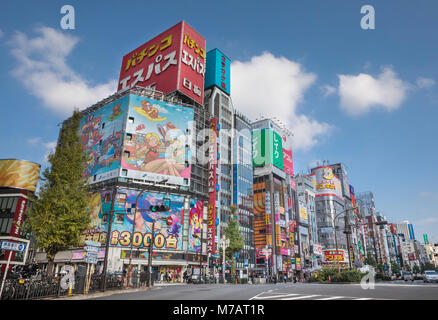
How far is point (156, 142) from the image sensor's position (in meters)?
51.8

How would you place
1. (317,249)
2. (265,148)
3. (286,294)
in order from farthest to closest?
(317,249), (265,148), (286,294)

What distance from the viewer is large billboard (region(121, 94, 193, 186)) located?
49406mm

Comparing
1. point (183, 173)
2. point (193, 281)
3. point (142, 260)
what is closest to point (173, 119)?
point (183, 173)

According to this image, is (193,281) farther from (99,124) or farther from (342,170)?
(342,170)

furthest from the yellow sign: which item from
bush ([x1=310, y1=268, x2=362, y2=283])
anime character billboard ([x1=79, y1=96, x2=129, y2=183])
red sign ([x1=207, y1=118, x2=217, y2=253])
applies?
anime character billboard ([x1=79, y1=96, x2=129, y2=183])

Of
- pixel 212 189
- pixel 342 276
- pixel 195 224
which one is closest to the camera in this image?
pixel 342 276

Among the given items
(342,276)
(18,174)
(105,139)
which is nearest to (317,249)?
(342,276)

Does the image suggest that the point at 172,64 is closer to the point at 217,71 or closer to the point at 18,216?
the point at 217,71

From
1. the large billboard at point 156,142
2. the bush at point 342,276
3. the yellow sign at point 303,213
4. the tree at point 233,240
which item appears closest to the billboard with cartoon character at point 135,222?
the large billboard at point 156,142

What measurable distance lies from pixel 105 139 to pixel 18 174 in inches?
609

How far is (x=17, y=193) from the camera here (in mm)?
50531

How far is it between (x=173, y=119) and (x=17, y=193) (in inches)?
1100

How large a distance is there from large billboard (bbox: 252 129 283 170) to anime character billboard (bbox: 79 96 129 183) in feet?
142

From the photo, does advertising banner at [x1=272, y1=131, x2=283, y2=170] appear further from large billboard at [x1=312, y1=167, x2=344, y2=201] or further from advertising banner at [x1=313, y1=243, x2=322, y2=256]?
advertising banner at [x1=313, y1=243, x2=322, y2=256]
